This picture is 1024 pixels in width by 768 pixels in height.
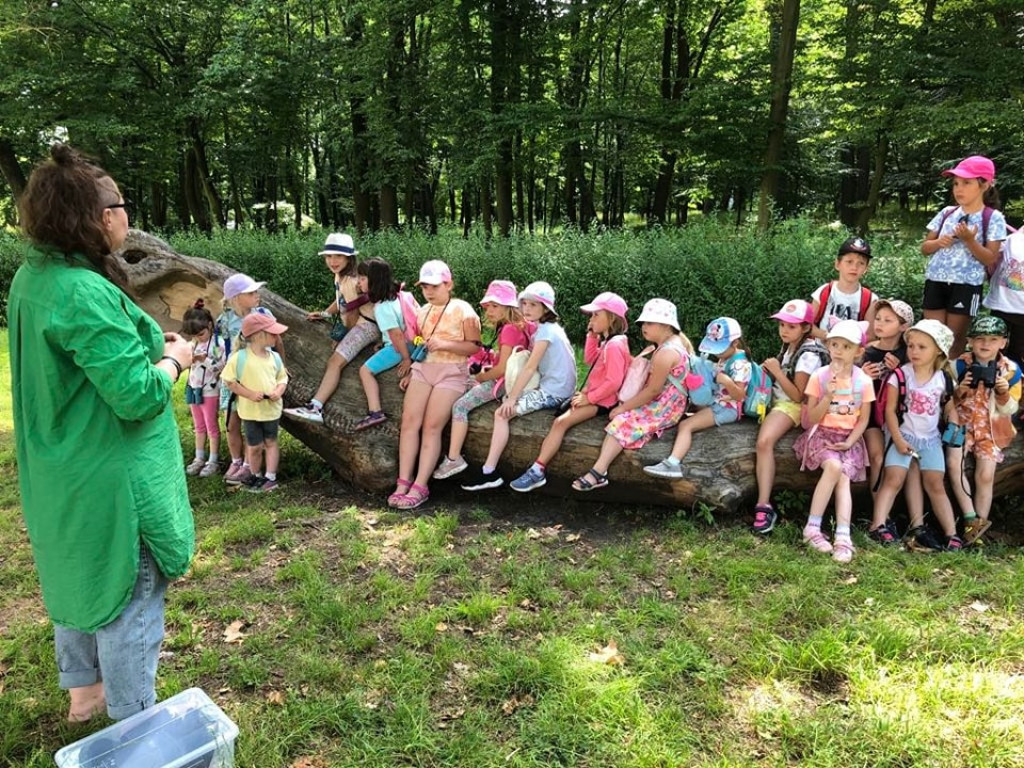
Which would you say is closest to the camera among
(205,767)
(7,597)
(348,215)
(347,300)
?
(205,767)

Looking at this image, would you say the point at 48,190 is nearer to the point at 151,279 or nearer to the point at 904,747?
the point at 904,747

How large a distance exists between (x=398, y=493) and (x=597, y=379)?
1734 millimetres

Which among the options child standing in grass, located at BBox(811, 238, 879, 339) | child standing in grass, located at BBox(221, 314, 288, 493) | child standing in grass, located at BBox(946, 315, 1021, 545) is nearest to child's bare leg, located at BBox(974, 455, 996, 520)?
child standing in grass, located at BBox(946, 315, 1021, 545)

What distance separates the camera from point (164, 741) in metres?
2.33

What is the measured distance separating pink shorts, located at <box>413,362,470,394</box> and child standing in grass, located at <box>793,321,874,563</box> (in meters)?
2.46

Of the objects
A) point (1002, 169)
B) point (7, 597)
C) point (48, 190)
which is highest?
point (1002, 169)

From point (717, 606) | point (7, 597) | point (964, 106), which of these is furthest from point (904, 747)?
point (964, 106)

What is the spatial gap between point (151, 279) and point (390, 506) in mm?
3237

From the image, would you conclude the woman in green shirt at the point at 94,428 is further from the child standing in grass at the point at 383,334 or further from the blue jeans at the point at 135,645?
the child standing in grass at the point at 383,334

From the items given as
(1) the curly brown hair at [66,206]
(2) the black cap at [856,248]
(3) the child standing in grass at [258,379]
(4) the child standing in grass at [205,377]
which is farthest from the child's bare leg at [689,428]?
(4) the child standing in grass at [205,377]

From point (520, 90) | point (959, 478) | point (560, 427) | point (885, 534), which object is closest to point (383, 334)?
point (560, 427)

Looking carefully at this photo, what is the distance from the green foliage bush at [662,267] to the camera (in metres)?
7.85

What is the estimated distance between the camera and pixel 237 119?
22.7 meters

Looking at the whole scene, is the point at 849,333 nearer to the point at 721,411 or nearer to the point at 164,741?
the point at 721,411
